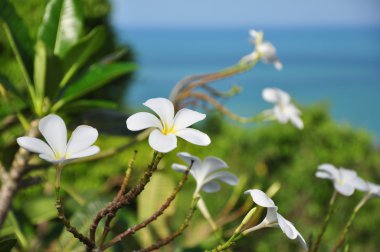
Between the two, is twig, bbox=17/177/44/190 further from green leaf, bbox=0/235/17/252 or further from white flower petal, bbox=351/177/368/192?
white flower petal, bbox=351/177/368/192

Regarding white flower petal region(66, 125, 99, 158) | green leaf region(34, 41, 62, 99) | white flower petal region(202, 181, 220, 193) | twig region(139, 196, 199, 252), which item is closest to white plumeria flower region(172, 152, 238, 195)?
white flower petal region(202, 181, 220, 193)

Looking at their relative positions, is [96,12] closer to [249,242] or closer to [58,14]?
[249,242]

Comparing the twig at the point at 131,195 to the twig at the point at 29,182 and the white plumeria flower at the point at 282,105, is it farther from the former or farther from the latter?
the white plumeria flower at the point at 282,105

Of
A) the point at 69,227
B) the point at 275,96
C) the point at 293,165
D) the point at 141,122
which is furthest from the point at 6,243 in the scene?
the point at 293,165

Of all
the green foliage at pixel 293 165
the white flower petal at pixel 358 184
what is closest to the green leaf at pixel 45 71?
the white flower petal at pixel 358 184

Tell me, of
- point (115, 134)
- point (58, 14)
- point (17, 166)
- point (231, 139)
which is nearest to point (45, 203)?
point (115, 134)

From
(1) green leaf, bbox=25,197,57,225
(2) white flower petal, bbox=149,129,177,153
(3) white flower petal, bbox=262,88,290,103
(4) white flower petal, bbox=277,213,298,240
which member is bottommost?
(1) green leaf, bbox=25,197,57,225
